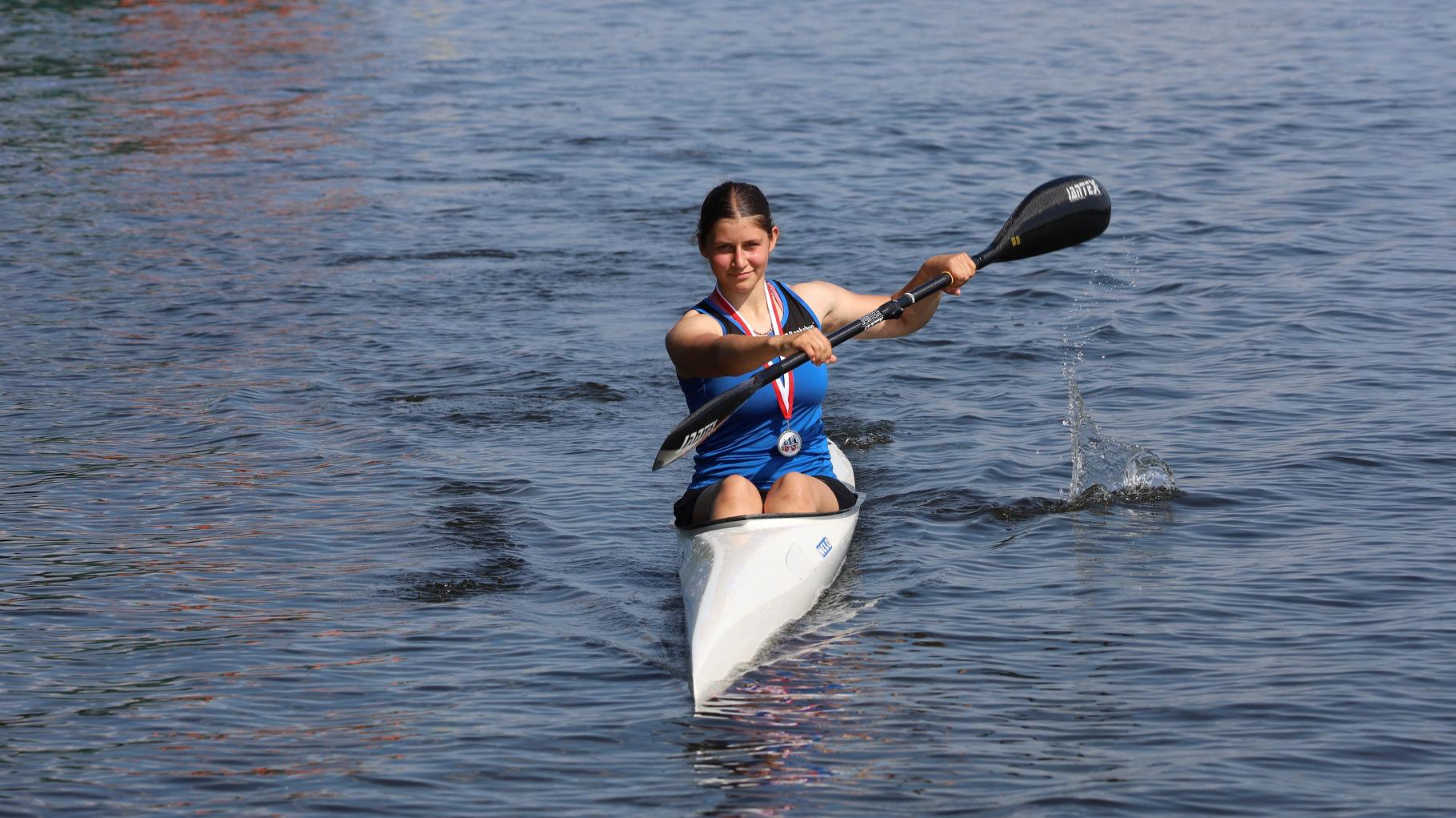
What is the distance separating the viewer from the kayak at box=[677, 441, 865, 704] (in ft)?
18.3

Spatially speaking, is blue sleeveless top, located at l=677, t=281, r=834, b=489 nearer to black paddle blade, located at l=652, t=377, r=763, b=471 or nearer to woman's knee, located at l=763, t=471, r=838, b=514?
woman's knee, located at l=763, t=471, r=838, b=514

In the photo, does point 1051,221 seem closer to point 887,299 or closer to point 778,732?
point 887,299

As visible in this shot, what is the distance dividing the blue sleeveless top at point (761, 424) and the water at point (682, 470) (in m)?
0.55

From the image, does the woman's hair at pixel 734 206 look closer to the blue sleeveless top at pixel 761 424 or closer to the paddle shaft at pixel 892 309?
the blue sleeveless top at pixel 761 424

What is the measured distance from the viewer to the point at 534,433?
8.85 meters

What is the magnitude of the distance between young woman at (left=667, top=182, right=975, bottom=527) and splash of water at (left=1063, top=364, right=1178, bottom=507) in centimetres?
154

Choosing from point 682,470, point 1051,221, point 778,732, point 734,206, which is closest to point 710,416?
point 734,206

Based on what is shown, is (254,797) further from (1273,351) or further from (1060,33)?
(1060,33)

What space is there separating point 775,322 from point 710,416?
485mm

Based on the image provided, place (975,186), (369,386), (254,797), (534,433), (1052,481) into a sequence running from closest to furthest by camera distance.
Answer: (254,797)
(1052,481)
(534,433)
(369,386)
(975,186)

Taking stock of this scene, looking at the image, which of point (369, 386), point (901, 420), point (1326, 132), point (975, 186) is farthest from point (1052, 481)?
point (1326, 132)

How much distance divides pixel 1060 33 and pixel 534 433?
56.9ft

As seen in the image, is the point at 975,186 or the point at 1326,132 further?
the point at 1326,132

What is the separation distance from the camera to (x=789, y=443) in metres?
6.21
